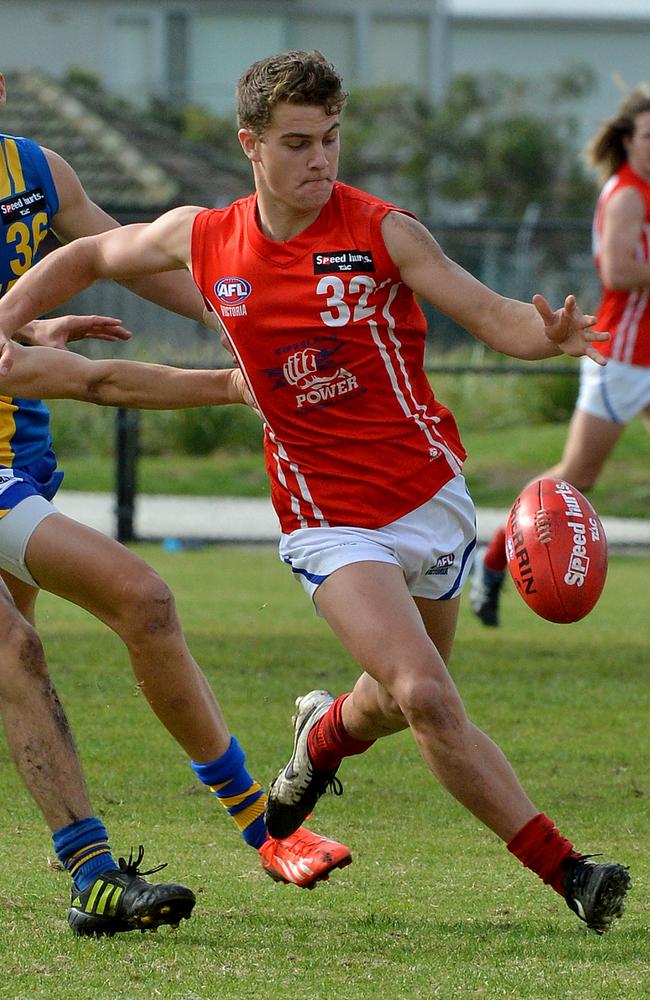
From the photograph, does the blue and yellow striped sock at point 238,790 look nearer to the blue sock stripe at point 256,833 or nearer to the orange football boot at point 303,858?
the blue sock stripe at point 256,833

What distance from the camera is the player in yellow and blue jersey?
4289mm

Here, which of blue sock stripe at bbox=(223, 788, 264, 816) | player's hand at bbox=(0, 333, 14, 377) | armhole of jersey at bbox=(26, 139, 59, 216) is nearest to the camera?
player's hand at bbox=(0, 333, 14, 377)

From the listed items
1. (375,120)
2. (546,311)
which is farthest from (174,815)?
(375,120)

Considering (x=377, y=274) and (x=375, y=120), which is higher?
(x=377, y=274)

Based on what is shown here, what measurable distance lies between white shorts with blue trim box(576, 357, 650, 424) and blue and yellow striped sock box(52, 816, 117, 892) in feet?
16.3

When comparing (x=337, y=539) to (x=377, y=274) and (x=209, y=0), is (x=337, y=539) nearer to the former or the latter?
(x=377, y=274)

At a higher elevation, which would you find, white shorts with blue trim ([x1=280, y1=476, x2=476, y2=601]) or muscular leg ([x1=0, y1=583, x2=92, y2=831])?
white shorts with blue trim ([x1=280, y1=476, x2=476, y2=601])

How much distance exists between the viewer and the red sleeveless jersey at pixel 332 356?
14.5 feet

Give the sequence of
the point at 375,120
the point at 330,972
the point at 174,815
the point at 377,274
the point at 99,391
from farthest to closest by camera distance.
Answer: the point at 375,120
the point at 174,815
the point at 99,391
the point at 377,274
the point at 330,972

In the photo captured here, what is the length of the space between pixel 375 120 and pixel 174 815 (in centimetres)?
3186

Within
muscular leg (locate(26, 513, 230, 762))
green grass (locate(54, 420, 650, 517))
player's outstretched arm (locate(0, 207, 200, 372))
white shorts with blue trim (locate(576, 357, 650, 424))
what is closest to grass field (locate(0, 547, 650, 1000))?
muscular leg (locate(26, 513, 230, 762))

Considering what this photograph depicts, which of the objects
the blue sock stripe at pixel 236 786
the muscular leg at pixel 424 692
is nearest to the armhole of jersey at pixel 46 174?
the muscular leg at pixel 424 692

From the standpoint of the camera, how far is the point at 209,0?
44594 mm

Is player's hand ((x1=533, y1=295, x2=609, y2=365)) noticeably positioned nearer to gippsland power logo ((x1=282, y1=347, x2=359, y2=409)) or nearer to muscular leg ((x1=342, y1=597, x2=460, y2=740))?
gippsland power logo ((x1=282, y1=347, x2=359, y2=409))
